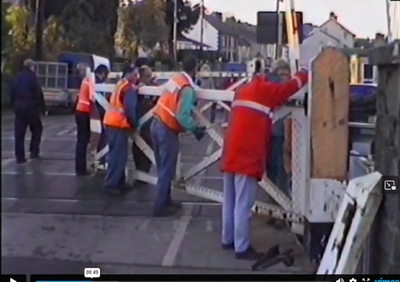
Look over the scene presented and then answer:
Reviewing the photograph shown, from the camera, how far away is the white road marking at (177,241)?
7113 millimetres

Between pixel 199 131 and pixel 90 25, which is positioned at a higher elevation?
pixel 90 25

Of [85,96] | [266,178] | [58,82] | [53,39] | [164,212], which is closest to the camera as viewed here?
[266,178]

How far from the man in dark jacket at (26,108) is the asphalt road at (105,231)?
1.43m

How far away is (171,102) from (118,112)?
1.71 metres

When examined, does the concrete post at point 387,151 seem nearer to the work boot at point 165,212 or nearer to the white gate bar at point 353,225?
the white gate bar at point 353,225

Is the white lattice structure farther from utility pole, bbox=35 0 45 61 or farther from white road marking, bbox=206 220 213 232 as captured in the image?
utility pole, bbox=35 0 45 61

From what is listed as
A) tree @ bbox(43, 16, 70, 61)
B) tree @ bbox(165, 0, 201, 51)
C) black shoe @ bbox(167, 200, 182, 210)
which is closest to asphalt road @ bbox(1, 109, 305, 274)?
black shoe @ bbox(167, 200, 182, 210)

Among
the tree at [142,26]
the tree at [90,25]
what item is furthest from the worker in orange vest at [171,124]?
the tree at [142,26]

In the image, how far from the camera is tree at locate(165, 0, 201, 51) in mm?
39353

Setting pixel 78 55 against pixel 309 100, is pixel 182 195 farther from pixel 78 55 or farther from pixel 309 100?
pixel 78 55

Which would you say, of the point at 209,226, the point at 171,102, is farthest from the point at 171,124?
the point at 209,226

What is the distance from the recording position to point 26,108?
1392 cm

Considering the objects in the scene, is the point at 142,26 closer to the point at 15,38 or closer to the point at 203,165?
the point at 15,38

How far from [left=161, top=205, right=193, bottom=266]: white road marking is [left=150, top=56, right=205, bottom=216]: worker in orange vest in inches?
10.6
